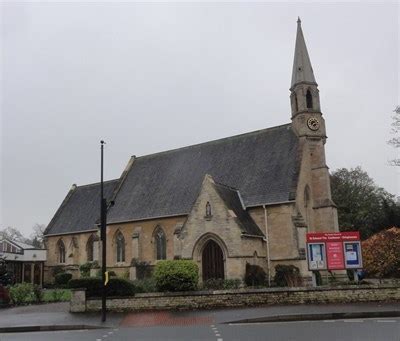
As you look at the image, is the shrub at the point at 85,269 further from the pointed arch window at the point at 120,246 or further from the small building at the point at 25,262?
the small building at the point at 25,262

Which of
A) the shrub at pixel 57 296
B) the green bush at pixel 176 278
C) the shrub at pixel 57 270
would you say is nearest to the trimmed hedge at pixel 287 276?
the green bush at pixel 176 278

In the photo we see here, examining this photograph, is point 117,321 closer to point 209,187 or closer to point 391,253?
point 209,187

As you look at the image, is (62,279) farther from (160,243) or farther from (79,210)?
(160,243)

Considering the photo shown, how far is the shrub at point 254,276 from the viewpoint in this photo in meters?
28.5

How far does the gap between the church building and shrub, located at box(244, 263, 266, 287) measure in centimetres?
44

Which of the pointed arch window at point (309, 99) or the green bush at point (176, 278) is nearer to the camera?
the green bush at point (176, 278)

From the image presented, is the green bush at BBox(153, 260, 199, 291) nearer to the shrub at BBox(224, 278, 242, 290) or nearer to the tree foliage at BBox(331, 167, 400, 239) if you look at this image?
the shrub at BBox(224, 278, 242, 290)

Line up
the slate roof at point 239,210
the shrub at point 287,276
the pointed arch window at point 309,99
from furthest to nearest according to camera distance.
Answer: the pointed arch window at point 309,99 < the slate roof at point 239,210 < the shrub at point 287,276

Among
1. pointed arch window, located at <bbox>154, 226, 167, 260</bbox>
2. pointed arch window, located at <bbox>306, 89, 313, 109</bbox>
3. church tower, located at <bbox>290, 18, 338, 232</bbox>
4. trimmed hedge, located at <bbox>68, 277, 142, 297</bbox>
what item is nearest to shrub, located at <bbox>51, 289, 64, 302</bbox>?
trimmed hedge, located at <bbox>68, 277, 142, 297</bbox>

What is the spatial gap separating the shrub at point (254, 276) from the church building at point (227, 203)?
0.44 m

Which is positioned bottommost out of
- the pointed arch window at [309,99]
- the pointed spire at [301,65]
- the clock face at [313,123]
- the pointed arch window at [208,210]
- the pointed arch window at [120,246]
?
the pointed arch window at [120,246]

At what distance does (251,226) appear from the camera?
31.5 m

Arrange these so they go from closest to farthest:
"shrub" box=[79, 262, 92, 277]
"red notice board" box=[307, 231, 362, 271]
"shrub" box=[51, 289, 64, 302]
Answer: "red notice board" box=[307, 231, 362, 271] → "shrub" box=[51, 289, 64, 302] → "shrub" box=[79, 262, 92, 277]

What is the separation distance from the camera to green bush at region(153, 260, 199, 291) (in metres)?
23.1
